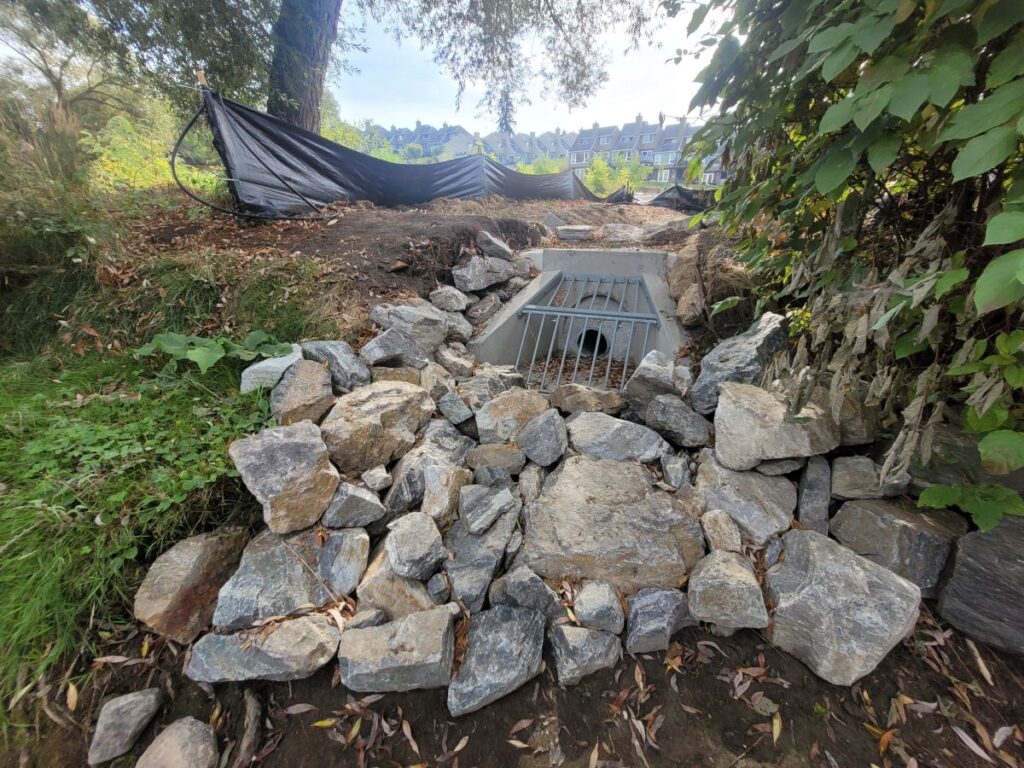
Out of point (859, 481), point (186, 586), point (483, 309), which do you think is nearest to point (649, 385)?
point (859, 481)

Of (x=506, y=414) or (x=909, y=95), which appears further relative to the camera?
(x=506, y=414)

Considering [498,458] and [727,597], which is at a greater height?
[498,458]

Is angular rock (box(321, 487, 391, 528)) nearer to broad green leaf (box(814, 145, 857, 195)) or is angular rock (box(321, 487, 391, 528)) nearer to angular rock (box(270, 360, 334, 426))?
angular rock (box(270, 360, 334, 426))

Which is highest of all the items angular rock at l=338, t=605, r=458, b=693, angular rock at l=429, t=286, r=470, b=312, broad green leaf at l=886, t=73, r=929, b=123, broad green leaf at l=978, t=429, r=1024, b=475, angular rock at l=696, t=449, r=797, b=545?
broad green leaf at l=886, t=73, r=929, b=123

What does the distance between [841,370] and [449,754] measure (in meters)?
1.82

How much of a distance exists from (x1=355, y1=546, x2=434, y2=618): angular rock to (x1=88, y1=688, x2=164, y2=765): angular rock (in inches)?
27.0

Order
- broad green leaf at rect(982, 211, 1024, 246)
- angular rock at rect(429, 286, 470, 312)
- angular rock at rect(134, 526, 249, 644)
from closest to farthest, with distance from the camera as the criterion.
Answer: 1. broad green leaf at rect(982, 211, 1024, 246)
2. angular rock at rect(134, 526, 249, 644)
3. angular rock at rect(429, 286, 470, 312)

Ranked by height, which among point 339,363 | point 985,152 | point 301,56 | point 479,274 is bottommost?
point 339,363

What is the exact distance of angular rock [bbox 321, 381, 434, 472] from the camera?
6.43ft

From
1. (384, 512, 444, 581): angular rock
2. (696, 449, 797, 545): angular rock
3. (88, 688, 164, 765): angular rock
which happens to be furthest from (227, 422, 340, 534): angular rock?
(696, 449, 797, 545): angular rock

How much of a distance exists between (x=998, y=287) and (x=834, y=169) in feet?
1.63

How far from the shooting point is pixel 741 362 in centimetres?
208

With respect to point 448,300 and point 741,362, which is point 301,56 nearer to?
point 448,300

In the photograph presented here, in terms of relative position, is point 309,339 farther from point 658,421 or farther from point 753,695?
point 753,695
